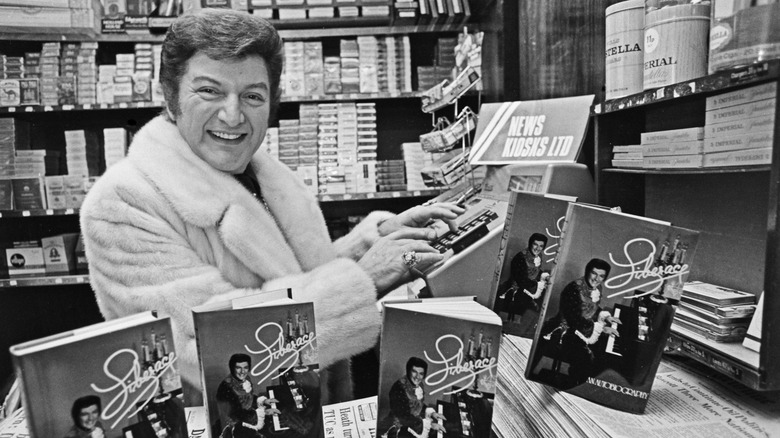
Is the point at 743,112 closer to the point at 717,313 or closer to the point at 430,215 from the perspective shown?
the point at 717,313

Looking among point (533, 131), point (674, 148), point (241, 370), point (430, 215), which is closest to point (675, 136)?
point (674, 148)

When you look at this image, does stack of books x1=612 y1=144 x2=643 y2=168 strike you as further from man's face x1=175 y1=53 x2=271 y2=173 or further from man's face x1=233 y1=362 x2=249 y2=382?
man's face x1=233 y1=362 x2=249 y2=382

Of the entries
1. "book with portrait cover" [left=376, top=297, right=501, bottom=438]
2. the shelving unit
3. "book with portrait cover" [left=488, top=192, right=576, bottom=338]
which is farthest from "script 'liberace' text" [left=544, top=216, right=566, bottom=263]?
"book with portrait cover" [left=376, top=297, right=501, bottom=438]

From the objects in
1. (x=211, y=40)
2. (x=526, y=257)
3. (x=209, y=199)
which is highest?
(x=211, y=40)

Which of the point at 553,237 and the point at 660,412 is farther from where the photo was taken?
the point at 553,237

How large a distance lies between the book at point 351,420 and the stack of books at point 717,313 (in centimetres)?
73

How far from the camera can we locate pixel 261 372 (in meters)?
0.83

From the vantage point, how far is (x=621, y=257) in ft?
3.09

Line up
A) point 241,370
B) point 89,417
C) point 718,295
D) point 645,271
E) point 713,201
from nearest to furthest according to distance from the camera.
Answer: point 89,417 < point 241,370 < point 645,271 < point 718,295 < point 713,201

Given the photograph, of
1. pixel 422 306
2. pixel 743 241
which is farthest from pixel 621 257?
pixel 743 241

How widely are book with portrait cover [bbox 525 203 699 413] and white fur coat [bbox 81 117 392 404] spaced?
0.57 m

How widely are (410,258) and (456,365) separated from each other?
677 mm

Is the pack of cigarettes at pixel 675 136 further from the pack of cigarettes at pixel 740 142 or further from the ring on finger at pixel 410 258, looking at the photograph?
the ring on finger at pixel 410 258

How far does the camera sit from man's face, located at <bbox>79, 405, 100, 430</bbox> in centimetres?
68
